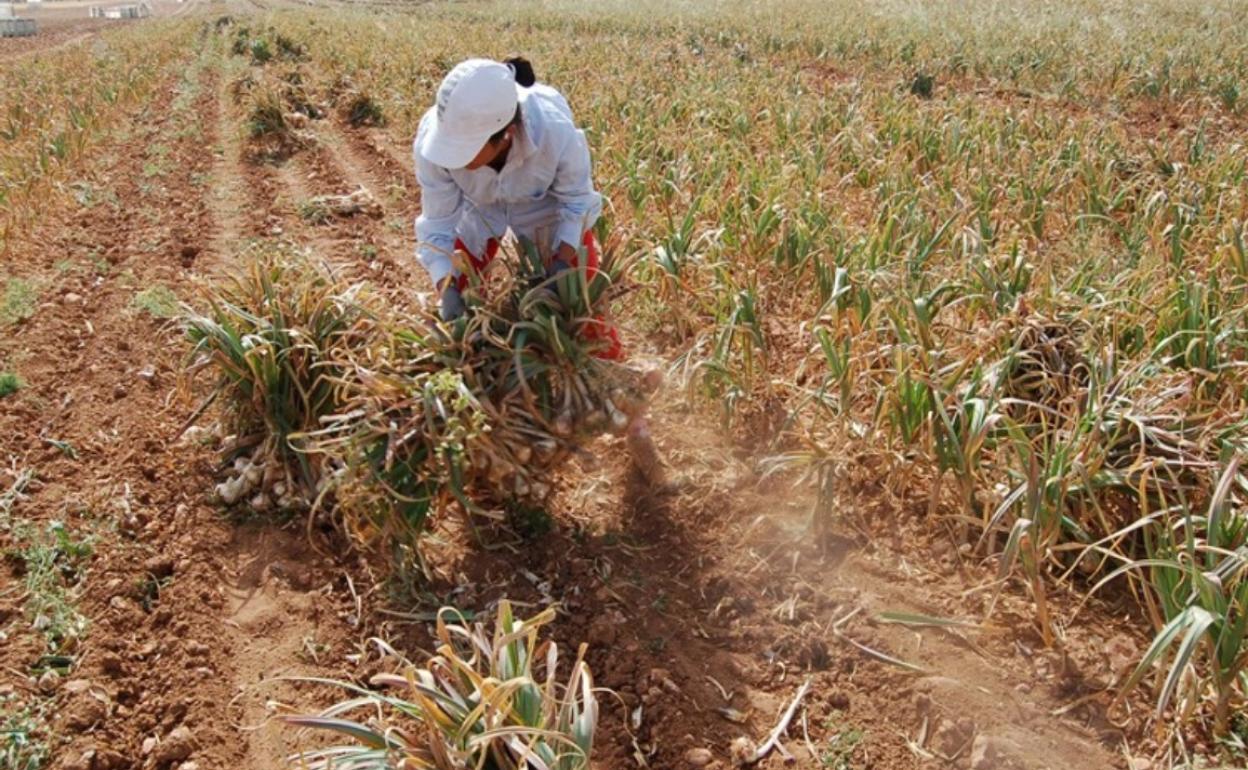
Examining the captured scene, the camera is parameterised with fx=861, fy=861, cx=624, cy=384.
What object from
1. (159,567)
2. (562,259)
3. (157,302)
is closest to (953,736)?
(562,259)

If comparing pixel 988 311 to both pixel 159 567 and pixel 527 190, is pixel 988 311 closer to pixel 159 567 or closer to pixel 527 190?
pixel 527 190

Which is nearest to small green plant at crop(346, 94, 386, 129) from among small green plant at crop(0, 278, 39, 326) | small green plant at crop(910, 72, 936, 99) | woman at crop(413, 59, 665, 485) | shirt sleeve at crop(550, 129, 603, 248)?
small green plant at crop(0, 278, 39, 326)

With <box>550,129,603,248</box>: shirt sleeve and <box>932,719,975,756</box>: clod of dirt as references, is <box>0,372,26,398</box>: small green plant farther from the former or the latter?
<box>932,719,975,756</box>: clod of dirt

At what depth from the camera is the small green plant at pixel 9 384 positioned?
3424 mm

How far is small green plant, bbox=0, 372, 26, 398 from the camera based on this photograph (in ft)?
11.2

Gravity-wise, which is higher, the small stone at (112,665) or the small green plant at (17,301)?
the small green plant at (17,301)

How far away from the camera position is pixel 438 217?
2580 mm

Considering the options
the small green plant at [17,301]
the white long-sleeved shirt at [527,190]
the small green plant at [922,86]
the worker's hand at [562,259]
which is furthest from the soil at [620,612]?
the small green plant at [922,86]

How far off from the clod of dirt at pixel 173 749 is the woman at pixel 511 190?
1223 mm

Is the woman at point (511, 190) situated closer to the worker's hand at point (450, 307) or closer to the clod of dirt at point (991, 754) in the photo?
the worker's hand at point (450, 307)

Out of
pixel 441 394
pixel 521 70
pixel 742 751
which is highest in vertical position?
pixel 521 70

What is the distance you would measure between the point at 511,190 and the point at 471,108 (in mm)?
452

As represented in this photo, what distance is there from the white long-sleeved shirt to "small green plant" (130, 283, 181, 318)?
211cm

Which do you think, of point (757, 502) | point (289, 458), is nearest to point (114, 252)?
point (289, 458)
